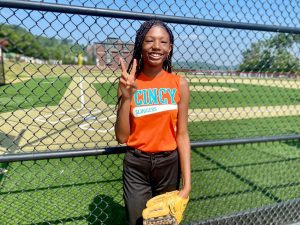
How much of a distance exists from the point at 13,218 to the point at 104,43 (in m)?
2.23

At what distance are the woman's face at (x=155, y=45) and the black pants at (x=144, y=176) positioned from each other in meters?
0.64

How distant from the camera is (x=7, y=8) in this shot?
190 centimetres

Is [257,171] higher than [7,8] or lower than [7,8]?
lower

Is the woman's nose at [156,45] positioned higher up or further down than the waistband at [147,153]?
higher up

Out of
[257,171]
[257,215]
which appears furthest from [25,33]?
[257,171]

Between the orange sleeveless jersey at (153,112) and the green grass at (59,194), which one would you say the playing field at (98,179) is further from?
the orange sleeveless jersey at (153,112)

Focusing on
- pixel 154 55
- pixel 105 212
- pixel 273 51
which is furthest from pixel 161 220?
pixel 273 51

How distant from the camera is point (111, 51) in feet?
7.39

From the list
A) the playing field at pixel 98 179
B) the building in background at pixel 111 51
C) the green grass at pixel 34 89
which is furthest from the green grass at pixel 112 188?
the building in background at pixel 111 51

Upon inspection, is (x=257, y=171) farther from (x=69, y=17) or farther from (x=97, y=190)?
(x=69, y=17)

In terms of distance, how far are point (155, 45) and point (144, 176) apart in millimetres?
921

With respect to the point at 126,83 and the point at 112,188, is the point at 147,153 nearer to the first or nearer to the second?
the point at 126,83

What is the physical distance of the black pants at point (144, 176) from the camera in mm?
2053

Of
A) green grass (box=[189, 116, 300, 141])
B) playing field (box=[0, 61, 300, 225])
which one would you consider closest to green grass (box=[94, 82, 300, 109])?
green grass (box=[189, 116, 300, 141])
